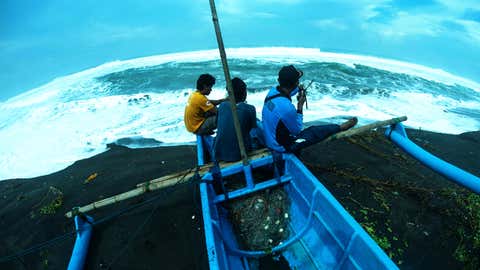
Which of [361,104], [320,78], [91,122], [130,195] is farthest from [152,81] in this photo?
[130,195]

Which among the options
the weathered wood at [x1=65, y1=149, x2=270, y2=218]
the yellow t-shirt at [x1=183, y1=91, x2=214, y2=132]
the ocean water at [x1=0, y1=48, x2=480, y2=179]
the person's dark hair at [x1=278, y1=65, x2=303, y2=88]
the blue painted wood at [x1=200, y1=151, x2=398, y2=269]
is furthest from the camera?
the ocean water at [x1=0, y1=48, x2=480, y2=179]

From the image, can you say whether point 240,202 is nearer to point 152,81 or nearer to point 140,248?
point 140,248

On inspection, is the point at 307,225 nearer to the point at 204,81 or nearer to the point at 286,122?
the point at 286,122

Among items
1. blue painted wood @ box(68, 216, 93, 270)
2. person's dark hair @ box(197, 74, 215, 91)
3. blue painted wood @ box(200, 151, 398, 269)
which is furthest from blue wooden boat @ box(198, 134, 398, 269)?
blue painted wood @ box(68, 216, 93, 270)

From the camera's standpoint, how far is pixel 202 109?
198 inches

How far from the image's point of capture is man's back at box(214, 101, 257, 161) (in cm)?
375

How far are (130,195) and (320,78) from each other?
14.6 m

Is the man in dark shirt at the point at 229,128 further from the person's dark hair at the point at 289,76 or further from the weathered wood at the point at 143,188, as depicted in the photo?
the person's dark hair at the point at 289,76

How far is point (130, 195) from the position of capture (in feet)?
11.9

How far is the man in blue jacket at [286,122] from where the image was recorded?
3504 millimetres

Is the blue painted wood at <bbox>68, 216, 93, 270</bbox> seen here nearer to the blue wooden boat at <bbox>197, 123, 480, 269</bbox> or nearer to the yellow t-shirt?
the blue wooden boat at <bbox>197, 123, 480, 269</bbox>

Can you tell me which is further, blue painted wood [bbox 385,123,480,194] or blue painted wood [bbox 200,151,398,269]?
blue painted wood [bbox 385,123,480,194]

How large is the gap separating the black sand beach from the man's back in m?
0.74

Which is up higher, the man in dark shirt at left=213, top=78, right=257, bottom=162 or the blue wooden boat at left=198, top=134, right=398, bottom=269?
the man in dark shirt at left=213, top=78, right=257, bottom=162
